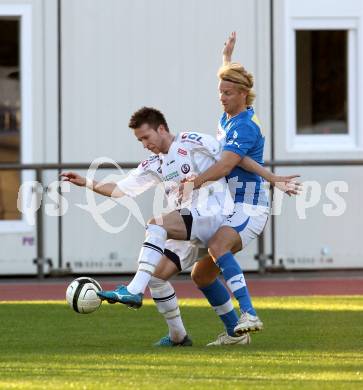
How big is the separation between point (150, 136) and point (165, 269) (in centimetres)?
93

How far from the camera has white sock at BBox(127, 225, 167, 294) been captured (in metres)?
9.73

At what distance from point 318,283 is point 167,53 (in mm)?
3318

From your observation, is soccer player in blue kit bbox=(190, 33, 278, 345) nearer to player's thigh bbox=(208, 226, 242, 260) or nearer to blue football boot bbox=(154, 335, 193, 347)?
player's thigh bbox=(208, 226, 242, 260)

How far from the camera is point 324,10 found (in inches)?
693

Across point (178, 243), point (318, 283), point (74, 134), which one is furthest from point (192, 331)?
point (74, 134)

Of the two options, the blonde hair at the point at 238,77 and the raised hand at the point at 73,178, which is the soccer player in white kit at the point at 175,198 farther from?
the blonde hair at the point at 238,77

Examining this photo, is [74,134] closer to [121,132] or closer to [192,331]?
[121,132]

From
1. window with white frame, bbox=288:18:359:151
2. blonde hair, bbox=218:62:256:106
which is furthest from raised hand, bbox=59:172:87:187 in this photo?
window with white frame, bbox=288:18:359:151

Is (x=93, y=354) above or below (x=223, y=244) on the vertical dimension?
below

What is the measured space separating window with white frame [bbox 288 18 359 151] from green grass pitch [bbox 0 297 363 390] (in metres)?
3.97

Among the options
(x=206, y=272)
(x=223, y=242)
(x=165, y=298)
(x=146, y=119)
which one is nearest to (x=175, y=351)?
(x=165, y=298)

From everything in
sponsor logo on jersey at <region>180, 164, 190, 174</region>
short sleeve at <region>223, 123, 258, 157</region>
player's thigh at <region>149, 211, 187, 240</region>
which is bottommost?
player's thigh at <region>149, 211, 187, 240</region>

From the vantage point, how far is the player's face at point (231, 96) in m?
10.2

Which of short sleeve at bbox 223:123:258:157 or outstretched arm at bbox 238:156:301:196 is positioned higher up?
short sleeve at bbox 223:123:258:157
